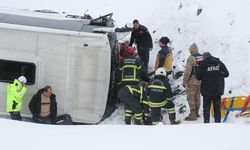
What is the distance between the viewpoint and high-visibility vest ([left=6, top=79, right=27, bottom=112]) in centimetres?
1084

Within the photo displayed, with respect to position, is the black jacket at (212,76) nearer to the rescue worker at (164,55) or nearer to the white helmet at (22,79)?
the rescue worker at (164,55)

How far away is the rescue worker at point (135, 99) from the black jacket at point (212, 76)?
54.4 inches

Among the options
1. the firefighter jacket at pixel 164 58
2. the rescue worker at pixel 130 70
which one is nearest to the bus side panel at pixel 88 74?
the rescue worker at pixel 130 70

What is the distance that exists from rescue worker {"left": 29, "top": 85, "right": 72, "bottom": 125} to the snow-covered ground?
3.49 ft

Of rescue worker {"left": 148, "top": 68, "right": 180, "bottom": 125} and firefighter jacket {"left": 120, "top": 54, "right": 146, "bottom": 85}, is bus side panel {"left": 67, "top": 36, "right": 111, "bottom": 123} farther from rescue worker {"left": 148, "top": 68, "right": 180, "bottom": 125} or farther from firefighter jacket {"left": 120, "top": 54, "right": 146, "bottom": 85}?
rescue worker {"left": 148, "top": 68, "right": 180, "bottom": 125}

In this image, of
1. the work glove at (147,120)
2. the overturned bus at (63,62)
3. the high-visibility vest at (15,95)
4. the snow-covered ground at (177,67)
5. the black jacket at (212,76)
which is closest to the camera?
the snow-covered ground at (177,67)

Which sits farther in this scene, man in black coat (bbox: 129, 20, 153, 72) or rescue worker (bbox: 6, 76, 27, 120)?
man in black coat (bbox: 129, 20, 153, 72)

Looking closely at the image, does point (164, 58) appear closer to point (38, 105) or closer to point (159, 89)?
point (159, 89)

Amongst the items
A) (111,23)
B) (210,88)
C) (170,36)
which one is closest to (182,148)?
(210,88)

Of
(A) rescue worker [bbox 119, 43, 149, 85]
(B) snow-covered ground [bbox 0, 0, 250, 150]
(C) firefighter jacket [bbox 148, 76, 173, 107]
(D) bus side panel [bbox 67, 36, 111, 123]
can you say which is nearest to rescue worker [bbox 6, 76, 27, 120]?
(D) bus side panel [bbox 67, 36, 111, 123]

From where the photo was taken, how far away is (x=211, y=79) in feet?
35.1

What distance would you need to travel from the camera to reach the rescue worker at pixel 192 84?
450 inches

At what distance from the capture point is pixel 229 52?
12.8 metres

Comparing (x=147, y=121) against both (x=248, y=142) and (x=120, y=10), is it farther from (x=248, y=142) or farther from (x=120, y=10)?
(x=120, y=10)
